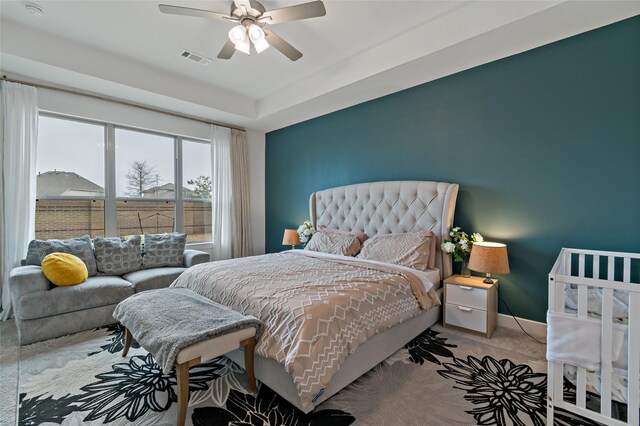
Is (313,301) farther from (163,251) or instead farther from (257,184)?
(257,184)

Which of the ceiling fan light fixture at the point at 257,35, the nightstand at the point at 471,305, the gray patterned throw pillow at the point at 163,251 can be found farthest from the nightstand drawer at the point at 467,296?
the gray patterned throw pillow at the point at 163,251

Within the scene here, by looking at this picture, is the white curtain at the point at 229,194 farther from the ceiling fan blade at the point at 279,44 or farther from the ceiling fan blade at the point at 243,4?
the ceiling fan blade at the point at 243,4

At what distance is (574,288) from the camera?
91.3 inches

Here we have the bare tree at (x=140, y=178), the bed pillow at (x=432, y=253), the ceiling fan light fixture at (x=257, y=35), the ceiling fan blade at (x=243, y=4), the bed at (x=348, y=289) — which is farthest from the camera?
the bare tree at (x=140, y=178)

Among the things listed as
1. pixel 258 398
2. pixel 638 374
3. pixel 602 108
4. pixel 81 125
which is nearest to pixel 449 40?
pixel 602 108

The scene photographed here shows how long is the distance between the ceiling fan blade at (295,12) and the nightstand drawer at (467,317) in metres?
2.89

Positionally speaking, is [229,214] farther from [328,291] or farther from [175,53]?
[328,291]

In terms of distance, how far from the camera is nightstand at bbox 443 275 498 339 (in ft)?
9.03

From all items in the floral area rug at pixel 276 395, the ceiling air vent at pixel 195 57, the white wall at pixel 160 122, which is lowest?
the floral area rug at pixel 276 395

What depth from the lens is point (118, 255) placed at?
12.2ft

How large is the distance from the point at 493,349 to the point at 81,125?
5.56 metres

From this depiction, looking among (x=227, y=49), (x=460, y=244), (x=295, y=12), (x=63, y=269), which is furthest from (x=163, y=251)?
(x=460, y=244)

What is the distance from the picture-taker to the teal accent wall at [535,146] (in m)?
2.44

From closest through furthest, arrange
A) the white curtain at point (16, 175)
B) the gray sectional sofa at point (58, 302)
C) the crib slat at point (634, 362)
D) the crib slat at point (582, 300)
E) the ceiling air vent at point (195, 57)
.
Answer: the crib slat at point (634, 362) < the crib slat at point (582, 300) < the gray sectional sofa at point (58, 302) < the white curtain at point (16, 175) < the ceiling air vent at point (195, 57)
